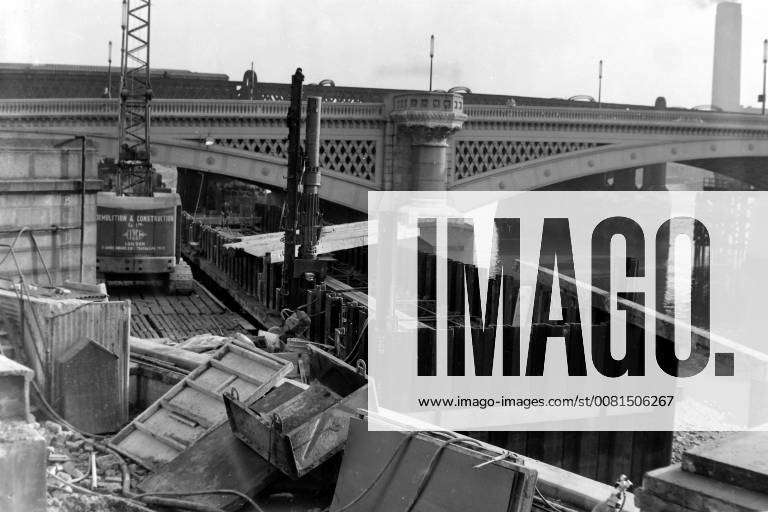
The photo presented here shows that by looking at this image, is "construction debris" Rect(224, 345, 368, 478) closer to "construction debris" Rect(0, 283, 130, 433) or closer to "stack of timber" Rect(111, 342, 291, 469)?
"stack of timber" Rect(111, 342, 291, 469)

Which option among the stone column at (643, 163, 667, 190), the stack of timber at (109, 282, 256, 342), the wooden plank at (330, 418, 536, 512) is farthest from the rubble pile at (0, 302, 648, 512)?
the stone column at (643, 163, 667, 190)

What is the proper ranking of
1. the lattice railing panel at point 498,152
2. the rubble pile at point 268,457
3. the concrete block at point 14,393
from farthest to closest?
the lattice railing panel at point 498,152, the rubble pile at point 268,457, the concrete block at point 14,393

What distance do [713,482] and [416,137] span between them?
111 feet

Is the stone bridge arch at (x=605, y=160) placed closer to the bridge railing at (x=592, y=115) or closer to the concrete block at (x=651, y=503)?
the bridge railing at (x=592, y=115)

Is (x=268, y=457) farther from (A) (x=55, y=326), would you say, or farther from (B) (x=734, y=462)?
(B) (x=734, y=462)

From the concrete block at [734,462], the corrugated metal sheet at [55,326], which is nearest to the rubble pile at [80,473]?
the corrugated metal sheet at [55,326]

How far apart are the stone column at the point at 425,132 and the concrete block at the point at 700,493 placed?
33015 millimetres

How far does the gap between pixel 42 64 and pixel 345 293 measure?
3198 centimetres

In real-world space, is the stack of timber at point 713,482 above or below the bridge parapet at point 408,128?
below

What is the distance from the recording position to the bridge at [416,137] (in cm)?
3105

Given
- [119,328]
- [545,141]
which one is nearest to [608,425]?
[119,328]

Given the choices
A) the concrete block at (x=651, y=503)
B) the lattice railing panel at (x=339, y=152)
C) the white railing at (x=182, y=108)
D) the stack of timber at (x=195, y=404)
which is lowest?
the stack of timber at (x=195, y=404)

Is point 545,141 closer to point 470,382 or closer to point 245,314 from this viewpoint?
point 245,314

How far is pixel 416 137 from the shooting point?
123 ft
